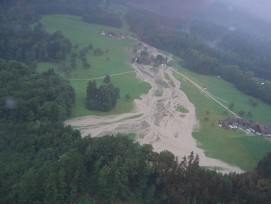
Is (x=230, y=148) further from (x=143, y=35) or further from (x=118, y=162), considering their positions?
(x=143, y=35)

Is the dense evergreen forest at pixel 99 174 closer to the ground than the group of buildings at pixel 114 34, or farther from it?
farther from it

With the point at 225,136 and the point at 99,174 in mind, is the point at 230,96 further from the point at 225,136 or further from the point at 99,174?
the point at 99,174

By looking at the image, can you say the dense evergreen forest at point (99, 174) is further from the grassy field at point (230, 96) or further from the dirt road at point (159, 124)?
the grassy field at point (230, 96)

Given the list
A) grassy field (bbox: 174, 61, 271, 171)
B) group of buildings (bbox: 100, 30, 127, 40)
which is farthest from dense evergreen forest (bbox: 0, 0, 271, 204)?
group of buildings (bbox: 100, 30, 127, 40)

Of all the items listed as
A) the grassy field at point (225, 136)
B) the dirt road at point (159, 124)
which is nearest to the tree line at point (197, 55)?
the grassy field at point (225, 136)

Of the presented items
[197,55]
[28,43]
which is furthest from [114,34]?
[28,43]

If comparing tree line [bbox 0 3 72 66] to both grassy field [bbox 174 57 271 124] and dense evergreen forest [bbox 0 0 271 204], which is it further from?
dense evergreen forest [bbox 0 0 271 204]

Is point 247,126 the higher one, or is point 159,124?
point 247,126
